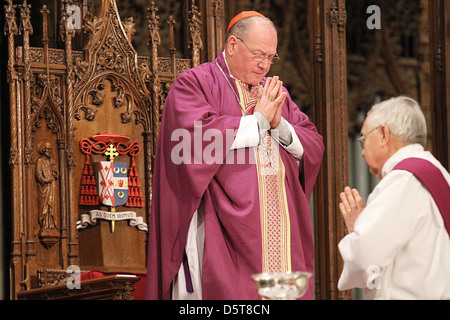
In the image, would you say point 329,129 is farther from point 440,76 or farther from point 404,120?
point 404,120

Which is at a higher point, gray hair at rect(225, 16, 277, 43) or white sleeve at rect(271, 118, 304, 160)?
gray hair at rect(225, 16, 277, 43)

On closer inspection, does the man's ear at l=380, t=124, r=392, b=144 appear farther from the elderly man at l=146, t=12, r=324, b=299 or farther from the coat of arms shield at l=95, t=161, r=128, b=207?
the coat of arms shield at l=95, t=161, r=128, b=207

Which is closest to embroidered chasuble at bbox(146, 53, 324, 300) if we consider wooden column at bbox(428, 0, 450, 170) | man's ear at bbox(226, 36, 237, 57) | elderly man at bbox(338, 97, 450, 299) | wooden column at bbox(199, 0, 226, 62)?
man's ear at bbox(226, 36, 237, 57)

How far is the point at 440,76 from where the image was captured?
28.8 ft

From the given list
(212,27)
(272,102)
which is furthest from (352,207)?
(212,27)

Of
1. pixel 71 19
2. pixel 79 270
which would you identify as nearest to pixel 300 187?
pixel 79 270

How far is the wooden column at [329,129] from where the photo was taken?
8.12 m

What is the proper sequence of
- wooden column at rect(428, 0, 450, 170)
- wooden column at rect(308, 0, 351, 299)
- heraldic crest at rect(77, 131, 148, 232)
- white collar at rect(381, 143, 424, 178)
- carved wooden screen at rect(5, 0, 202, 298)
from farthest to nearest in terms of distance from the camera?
1. wooden column at rect(428, 0, 450, 170)
2. wooden column at rect(308, 0, 351, 299)
3. heraldic crest at rect(77, 131, 148, 232)
4. carved wooden screen at rect(5, 0, 202, 298)
5. white collar at rect(381, 143, 424, 178)

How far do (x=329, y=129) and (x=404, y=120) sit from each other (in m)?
4.10

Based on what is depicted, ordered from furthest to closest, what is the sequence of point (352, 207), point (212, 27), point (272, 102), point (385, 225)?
1. point (212, 27)
2. point (272, 102)
3. point (352, 207)
4. point (385, 225)

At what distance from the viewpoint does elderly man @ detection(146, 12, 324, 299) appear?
4.75 m

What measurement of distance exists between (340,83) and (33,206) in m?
3.24

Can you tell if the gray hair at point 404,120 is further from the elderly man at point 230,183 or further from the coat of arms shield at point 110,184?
the coat of arms shield at point 110,184

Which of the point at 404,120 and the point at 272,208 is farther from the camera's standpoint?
the point at 272,208
